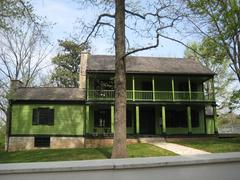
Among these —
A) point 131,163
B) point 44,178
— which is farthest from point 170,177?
point 44,178

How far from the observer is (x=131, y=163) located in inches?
165

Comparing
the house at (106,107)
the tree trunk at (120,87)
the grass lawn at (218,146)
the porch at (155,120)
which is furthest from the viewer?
the porch at (155,120)

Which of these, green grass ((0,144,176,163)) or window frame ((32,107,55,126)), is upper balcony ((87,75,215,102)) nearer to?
window frame ((32,107,55,126))

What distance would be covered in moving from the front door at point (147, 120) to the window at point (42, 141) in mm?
8125

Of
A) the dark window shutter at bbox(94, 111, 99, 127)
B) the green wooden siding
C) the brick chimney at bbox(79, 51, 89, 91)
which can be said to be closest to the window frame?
the green wooden siding

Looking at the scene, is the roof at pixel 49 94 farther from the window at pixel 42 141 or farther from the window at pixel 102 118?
the window at pixel 42 141

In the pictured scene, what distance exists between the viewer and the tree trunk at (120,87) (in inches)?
435

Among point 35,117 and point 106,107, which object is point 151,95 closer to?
point 106,107

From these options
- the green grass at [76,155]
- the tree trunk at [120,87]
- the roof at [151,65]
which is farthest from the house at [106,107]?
the tree trunk at [120,87]

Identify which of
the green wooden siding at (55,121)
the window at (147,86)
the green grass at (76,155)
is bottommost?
the green grass at (76,155)

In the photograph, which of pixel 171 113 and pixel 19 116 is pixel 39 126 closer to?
pixel 19 116

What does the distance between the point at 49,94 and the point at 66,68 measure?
1789 centimetres

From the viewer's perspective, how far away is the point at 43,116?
2472 centimetres

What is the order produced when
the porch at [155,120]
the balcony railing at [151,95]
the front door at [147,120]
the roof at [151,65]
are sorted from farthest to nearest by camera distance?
1. the front door at [147,120]
2. the roof at [151,65]
3. the porch at [155,120]
4. the balcony railing at [151,95]
